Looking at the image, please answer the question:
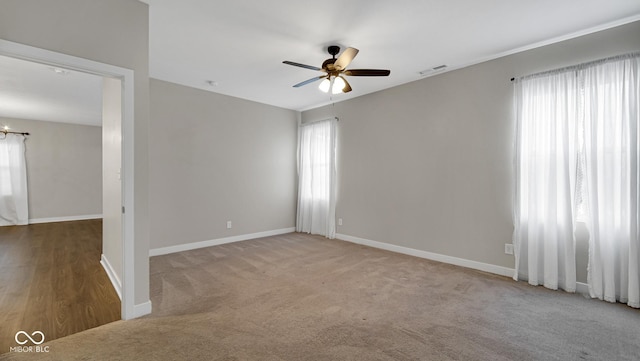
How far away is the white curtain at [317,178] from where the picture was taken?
220 inches

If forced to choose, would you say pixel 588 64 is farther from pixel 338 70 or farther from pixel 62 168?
pixel 62 168

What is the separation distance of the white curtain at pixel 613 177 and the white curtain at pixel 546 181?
0.49ft

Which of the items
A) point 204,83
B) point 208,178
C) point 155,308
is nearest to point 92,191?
point 208,178

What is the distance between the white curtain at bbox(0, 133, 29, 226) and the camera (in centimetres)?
683

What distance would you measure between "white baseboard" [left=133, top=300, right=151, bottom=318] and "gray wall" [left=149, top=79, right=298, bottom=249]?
6.92 ft

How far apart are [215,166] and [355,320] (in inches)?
148

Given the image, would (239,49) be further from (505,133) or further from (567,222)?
(567,222)

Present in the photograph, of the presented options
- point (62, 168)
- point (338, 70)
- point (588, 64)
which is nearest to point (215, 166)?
point (338, 70)

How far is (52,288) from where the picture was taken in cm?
307

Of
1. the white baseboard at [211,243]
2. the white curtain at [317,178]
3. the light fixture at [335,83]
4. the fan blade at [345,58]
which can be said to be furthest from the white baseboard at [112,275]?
the white curtain at [317,178]

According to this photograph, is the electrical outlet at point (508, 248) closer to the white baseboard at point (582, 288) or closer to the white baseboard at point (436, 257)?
the white baseboard at point (436, 257)

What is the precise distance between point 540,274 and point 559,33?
2.69 metres

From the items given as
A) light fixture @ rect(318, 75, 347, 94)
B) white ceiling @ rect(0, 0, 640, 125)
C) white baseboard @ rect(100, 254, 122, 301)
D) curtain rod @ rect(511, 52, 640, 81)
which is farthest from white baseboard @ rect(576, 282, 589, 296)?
white baseboard @ rect(100, 254, 122, 301)

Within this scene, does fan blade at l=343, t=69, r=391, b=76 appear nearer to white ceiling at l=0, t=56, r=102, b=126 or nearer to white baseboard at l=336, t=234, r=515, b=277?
white baseboard at l=336, t=234, r=515, b=277
